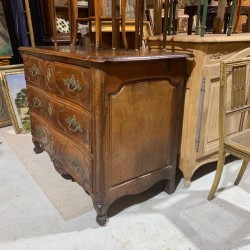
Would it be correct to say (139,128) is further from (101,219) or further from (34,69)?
(34,69)

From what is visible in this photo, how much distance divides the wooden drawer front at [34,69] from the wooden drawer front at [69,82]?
0.11 metres

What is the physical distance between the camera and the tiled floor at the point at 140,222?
1.37 m

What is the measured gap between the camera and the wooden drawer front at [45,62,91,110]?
130 centimetres

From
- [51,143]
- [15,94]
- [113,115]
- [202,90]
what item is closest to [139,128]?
[113,115]

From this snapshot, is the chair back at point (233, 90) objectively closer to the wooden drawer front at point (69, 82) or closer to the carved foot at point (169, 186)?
the carved foot at point (169, 186)

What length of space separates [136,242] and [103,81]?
0.87 metres

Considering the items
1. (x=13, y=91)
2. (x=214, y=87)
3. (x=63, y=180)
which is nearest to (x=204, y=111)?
(x=214, y=87)

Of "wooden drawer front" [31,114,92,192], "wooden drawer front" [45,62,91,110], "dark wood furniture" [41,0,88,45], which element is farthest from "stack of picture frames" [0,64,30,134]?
"wooden drawer front" [45,62,91,110]

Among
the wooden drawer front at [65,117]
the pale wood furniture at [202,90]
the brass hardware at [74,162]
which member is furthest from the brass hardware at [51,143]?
the pale wood furniture at [202,90]

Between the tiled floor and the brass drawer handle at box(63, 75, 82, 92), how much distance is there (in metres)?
0.77

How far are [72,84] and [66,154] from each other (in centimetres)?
49

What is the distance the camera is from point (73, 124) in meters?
1.48

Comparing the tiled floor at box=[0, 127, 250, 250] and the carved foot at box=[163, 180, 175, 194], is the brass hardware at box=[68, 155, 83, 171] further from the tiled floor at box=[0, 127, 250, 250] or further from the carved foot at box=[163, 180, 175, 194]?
the carved foot at box=[163, 180, 175, 194]

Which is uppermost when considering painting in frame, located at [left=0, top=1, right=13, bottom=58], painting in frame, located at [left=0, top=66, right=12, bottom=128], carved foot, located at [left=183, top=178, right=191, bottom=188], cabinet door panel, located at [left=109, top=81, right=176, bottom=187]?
painting in frame, located at [left=0, top=1, right=13, bottom=58]
